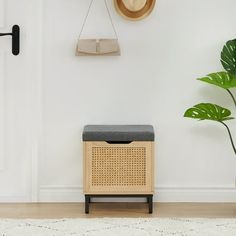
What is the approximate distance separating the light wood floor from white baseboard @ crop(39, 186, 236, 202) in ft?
0.18

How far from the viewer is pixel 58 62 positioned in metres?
Answer: 3.90

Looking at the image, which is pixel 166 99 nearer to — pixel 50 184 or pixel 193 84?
pixel 193 84

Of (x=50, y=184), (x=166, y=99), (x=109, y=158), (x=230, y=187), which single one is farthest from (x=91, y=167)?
(x=230, y=187)

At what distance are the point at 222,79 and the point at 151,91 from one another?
0.53m

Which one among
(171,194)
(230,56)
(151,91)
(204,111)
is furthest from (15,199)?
(230,56)

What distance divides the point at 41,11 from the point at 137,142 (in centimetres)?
109

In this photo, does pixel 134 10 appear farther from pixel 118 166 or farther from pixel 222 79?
pixel 118 166

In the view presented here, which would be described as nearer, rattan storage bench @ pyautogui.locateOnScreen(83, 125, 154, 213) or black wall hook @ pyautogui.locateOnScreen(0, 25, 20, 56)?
rattan storage bench @ pyautogui.locateOnScreen(83, 125, 154, 213)

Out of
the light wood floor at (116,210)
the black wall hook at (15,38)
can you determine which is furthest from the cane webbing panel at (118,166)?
the black wall hook at (15,38)

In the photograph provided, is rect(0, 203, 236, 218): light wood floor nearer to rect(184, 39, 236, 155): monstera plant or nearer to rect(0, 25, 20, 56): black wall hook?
rect(184, 39, 236, 155): monstera plant

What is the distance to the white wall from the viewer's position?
3.88 metres
